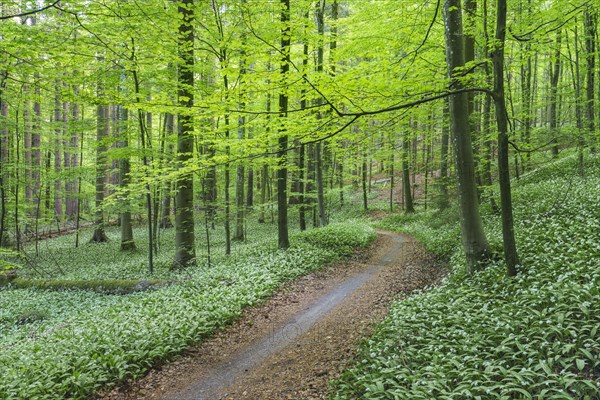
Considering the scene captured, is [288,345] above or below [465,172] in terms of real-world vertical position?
below

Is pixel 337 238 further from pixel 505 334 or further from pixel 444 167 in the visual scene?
pixel 505 334

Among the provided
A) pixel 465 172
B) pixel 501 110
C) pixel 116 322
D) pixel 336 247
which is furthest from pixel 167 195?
pixel 501 110

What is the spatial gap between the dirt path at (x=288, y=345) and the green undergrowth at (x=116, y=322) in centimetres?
38

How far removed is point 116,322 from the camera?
8008 millimetres

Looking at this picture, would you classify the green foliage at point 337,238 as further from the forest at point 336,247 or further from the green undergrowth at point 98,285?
the green undergrowth at point 98,285

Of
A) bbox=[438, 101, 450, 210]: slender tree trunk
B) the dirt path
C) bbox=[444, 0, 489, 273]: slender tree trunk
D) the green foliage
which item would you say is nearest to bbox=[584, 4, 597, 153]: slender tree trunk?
bbox=[438, 101, 450, 210]: slender tree trunk

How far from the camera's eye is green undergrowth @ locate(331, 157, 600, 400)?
4090mm

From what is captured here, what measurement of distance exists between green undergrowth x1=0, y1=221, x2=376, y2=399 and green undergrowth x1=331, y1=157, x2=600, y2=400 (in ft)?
12.7

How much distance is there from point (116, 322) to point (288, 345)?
4.01 meters

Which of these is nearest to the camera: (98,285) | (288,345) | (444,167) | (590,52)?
(288,345)

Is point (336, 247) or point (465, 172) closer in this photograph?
point (465, 172)

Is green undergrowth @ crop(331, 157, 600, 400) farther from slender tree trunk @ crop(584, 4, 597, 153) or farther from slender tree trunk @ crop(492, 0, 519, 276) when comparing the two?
slender tree trunk @ crop(584, 4, 597, 153)

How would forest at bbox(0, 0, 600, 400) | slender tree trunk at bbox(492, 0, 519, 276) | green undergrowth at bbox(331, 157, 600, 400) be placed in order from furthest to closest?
slender tree trunk at bbox(492, 0, 519, 276) → forest at bbox(0, 0, 600, 400) → green undergrowth at bbox(331, 157, 600, 400)

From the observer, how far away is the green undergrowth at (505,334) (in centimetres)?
409
